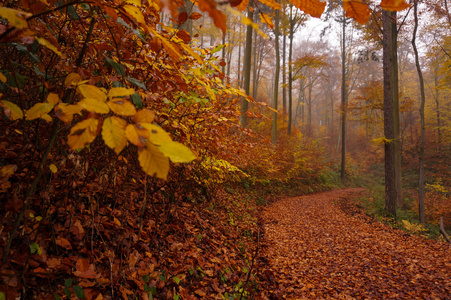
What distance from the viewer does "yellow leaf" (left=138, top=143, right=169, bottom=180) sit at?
515mm

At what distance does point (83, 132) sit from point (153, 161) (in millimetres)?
264

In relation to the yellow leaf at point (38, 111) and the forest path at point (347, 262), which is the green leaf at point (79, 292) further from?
the forest path at point (347, 262)

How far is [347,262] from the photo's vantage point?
4180mm

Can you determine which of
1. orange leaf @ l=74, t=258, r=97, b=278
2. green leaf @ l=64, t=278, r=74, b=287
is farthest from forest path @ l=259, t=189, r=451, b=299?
green leaf @ l=64, t=278, r=74, b=287

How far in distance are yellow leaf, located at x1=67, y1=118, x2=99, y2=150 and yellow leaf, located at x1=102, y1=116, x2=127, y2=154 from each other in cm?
7

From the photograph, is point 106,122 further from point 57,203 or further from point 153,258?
point 153,258

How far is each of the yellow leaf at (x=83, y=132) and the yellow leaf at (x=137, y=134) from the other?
135 millimetres

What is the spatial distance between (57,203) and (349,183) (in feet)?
60.7

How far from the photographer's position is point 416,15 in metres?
8.75

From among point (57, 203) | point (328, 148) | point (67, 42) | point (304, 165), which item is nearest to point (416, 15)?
point (304, 165)

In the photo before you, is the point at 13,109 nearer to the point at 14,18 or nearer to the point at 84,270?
the point at 14,18

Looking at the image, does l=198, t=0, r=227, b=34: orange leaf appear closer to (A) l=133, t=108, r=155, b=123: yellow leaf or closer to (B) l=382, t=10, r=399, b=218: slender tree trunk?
(A) l=133, t=108, r=155, b=123: yellow leaf

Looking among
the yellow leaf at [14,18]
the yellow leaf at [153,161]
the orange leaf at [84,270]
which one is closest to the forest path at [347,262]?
the orange leaf at [84,270]

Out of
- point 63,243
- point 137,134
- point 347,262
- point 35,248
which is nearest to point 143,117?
point 137,134
